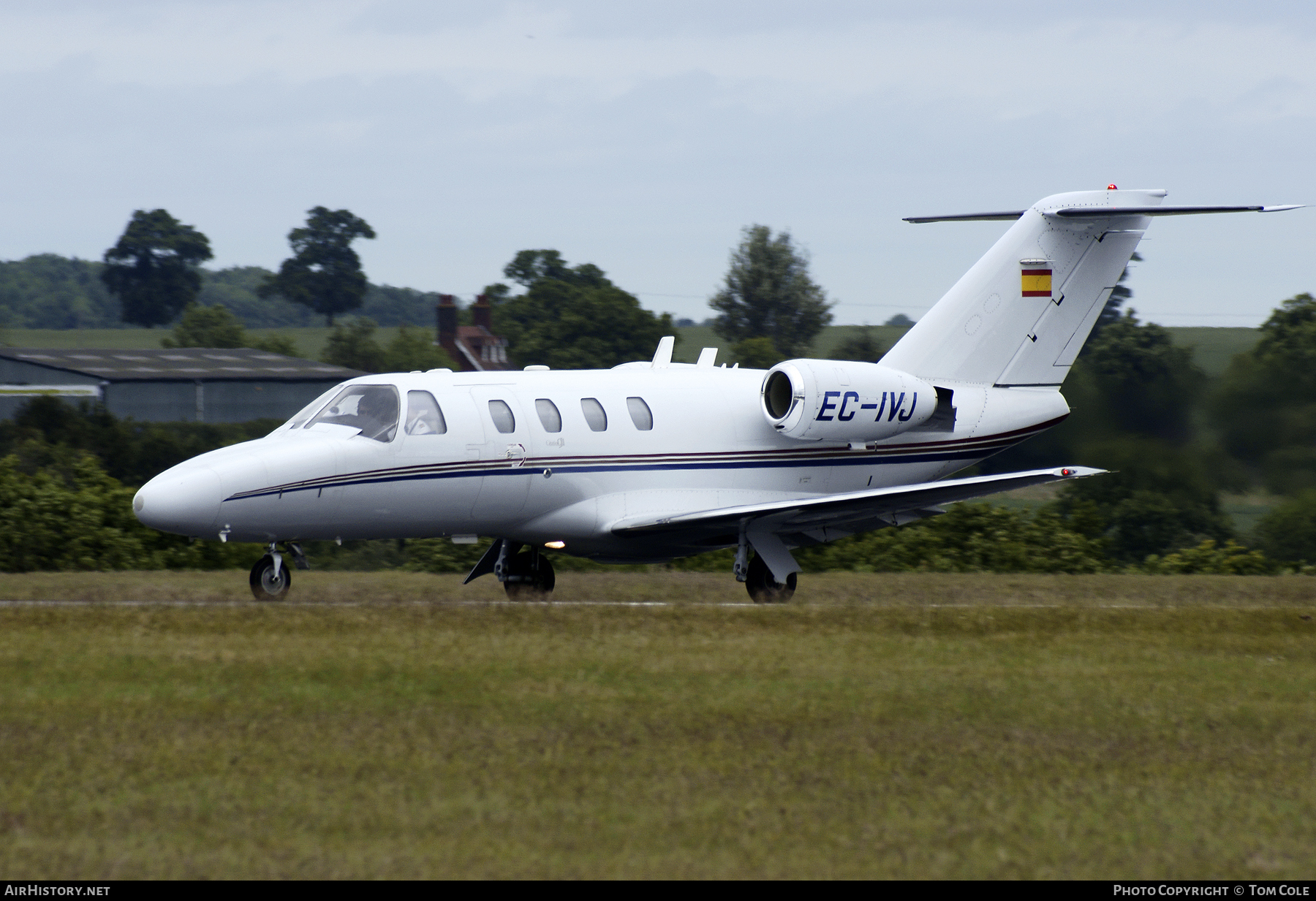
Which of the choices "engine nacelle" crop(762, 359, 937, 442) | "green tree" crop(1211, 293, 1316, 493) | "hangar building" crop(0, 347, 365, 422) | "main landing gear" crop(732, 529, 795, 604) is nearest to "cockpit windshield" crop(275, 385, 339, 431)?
"main landing gear" crop(732, 529, 795, 604)

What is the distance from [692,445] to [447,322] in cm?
7448

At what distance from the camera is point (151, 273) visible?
123 meters

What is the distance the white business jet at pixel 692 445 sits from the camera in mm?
17016

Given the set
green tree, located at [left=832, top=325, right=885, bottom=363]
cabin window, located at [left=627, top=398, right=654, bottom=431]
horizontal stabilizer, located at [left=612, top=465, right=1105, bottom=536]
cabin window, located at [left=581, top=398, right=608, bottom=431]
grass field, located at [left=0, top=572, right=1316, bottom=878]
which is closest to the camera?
grass field, located at [left=0, top=572, right=1316, bottom=878]

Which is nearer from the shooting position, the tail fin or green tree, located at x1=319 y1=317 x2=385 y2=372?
the tail fin

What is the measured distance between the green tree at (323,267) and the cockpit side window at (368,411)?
372ft

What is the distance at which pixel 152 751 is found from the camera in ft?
30.7

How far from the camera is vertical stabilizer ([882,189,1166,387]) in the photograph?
2133 centimetres

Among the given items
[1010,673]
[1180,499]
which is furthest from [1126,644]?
[1180,499]

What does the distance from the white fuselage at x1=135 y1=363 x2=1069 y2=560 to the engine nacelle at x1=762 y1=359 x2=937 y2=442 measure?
27cm

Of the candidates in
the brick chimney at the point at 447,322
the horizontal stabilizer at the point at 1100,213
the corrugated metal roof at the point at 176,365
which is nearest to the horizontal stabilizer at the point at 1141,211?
the horizontal stabilizer at the point at 1100,213

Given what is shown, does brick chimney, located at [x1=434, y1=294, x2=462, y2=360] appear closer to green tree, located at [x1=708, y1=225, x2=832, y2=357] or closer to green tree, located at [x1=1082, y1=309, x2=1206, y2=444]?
green tree, located at [x1=708, y1=225, x2=832, y2=357]

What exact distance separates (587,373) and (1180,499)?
518 inches
